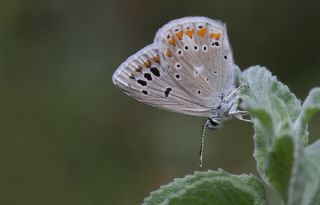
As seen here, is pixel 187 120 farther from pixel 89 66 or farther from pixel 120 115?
pixel 89 66

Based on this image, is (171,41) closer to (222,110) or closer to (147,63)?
(147,63)

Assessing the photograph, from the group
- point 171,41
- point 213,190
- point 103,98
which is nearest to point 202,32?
point 171,41

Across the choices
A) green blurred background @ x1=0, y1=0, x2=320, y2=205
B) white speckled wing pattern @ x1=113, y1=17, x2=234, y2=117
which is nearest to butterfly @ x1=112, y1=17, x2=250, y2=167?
white speckled wing pattern @ x1=113, y1=17, x2=234, y2=117

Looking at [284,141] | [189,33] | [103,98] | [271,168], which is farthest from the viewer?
[103,98]

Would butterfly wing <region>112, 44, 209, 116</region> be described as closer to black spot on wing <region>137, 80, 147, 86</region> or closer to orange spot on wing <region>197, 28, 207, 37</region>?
black spot on wing <region>137, 80, 147, 86</region>

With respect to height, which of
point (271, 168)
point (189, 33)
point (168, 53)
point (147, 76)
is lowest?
point (271, 168)

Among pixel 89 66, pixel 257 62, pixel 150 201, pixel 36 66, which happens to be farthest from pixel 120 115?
pixel 150 201
